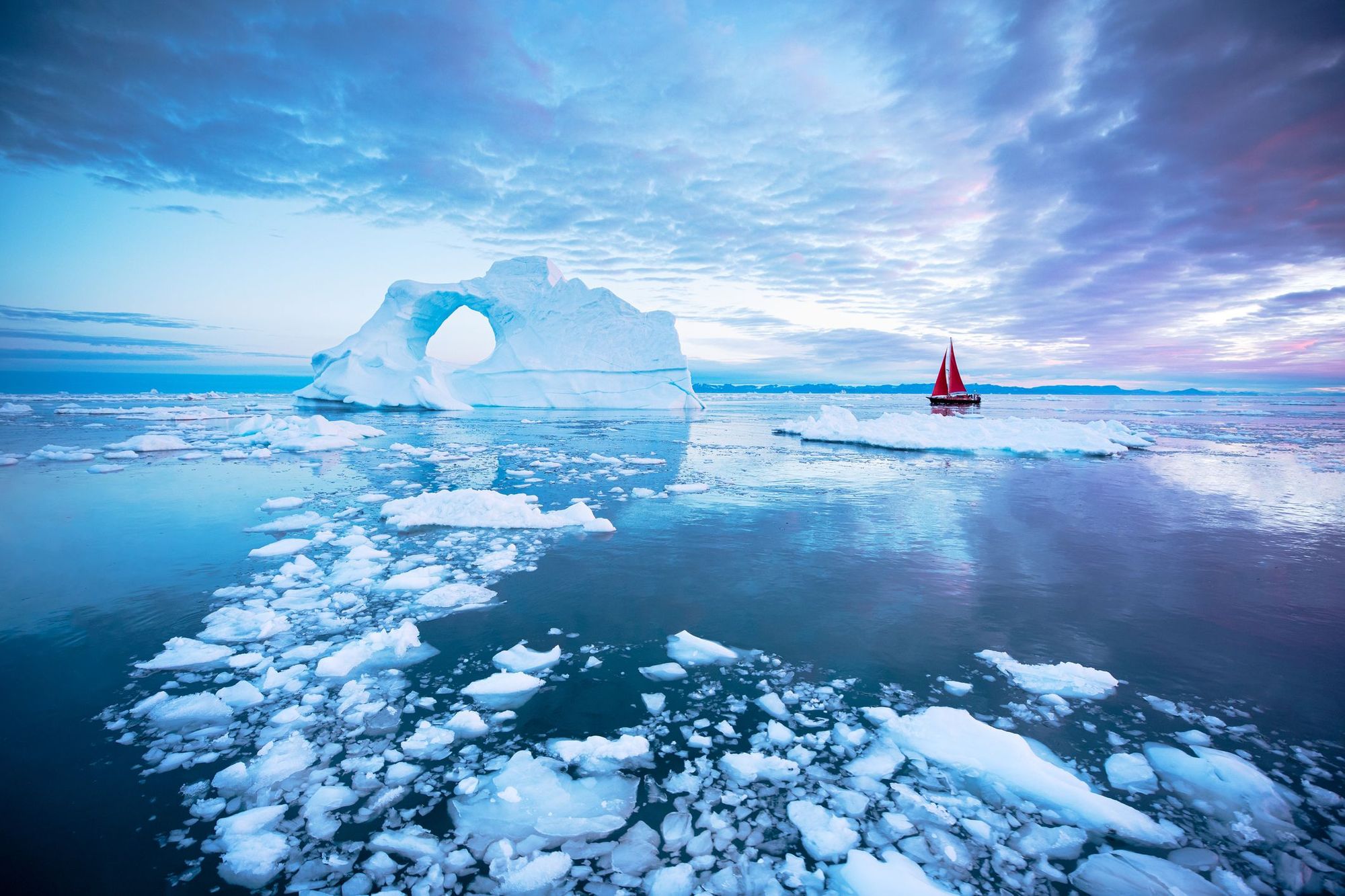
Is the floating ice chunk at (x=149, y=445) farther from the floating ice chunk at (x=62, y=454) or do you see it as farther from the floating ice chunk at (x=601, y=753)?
the floating ice chunk at (x=601, y=753)

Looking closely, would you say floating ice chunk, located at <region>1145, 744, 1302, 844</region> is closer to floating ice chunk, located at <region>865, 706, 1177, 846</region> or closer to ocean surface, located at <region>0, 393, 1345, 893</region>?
ocean surface, located at <region>0, 393, 1345, 893</region>

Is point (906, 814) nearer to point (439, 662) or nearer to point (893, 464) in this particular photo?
point (439, 662)

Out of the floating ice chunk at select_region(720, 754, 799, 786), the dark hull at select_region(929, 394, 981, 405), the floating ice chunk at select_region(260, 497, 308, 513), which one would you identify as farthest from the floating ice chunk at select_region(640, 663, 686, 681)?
the dark hull at select_region(929, 394, 981, 405)

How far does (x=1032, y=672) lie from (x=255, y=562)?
6024 millimetres

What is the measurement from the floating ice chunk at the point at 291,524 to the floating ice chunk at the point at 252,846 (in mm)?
4917

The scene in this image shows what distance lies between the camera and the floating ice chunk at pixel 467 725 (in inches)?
104

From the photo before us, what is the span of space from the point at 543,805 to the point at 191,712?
1872mm

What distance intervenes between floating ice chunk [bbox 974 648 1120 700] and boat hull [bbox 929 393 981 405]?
43879 millimetres

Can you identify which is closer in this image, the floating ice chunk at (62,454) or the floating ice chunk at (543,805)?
the floating ice chunk at (543,805)

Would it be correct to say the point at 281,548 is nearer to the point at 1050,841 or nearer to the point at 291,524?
the point at 291,524

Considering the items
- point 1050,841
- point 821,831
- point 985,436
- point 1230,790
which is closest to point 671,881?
point 821,831

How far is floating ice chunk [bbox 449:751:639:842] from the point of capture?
2088mm

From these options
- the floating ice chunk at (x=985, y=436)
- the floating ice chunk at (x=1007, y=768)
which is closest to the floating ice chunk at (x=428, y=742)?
the floating ice chunk at (x=1007, y=768)

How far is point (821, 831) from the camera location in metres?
2.09
